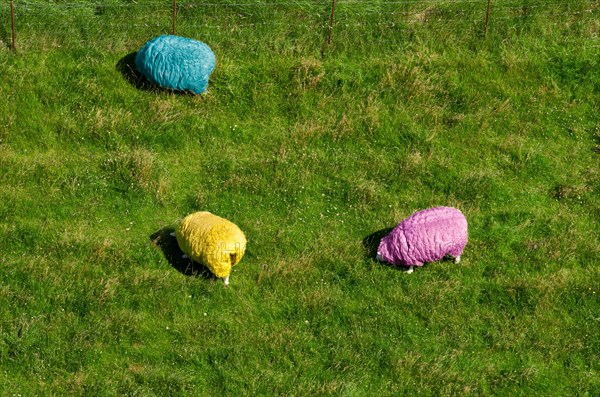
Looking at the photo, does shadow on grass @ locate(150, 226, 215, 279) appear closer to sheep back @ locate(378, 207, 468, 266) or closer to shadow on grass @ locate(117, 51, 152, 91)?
sheep back @ locate(378, 207, 468, 266)

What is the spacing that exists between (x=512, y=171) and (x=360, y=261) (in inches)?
191

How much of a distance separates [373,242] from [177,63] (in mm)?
6551

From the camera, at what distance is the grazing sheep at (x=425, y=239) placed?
2603cm

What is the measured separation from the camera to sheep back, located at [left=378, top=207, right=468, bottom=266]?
85.4 ft

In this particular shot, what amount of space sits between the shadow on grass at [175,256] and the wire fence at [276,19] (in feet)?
20.9

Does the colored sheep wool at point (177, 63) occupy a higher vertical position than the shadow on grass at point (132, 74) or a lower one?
higher

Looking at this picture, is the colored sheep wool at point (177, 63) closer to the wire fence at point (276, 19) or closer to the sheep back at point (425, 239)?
the wire fence at point (276, 19)

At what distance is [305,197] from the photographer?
27.9 metres

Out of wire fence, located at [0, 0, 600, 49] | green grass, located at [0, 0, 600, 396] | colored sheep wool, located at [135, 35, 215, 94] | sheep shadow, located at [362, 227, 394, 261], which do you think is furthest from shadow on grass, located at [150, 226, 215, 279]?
wire fence, located at [0, 0, 600, 49]

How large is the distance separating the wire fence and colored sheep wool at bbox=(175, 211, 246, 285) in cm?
697

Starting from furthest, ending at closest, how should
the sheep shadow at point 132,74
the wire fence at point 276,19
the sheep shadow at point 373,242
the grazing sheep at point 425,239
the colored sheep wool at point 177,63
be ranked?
the wire fence at point 276,19, the sheep shadow at point 132,74, the colored sheep wool at point 177,63, the sheep shadow at point 373,242, the grazing sheep at point 425,239

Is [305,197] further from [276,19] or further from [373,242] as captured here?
[276,19]

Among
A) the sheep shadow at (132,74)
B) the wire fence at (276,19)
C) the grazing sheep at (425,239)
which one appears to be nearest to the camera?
the grazing sheep at (425,239)

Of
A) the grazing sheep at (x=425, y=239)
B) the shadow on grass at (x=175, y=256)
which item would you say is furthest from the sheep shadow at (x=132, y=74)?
the grazing sheep at (x=425, y=239)
